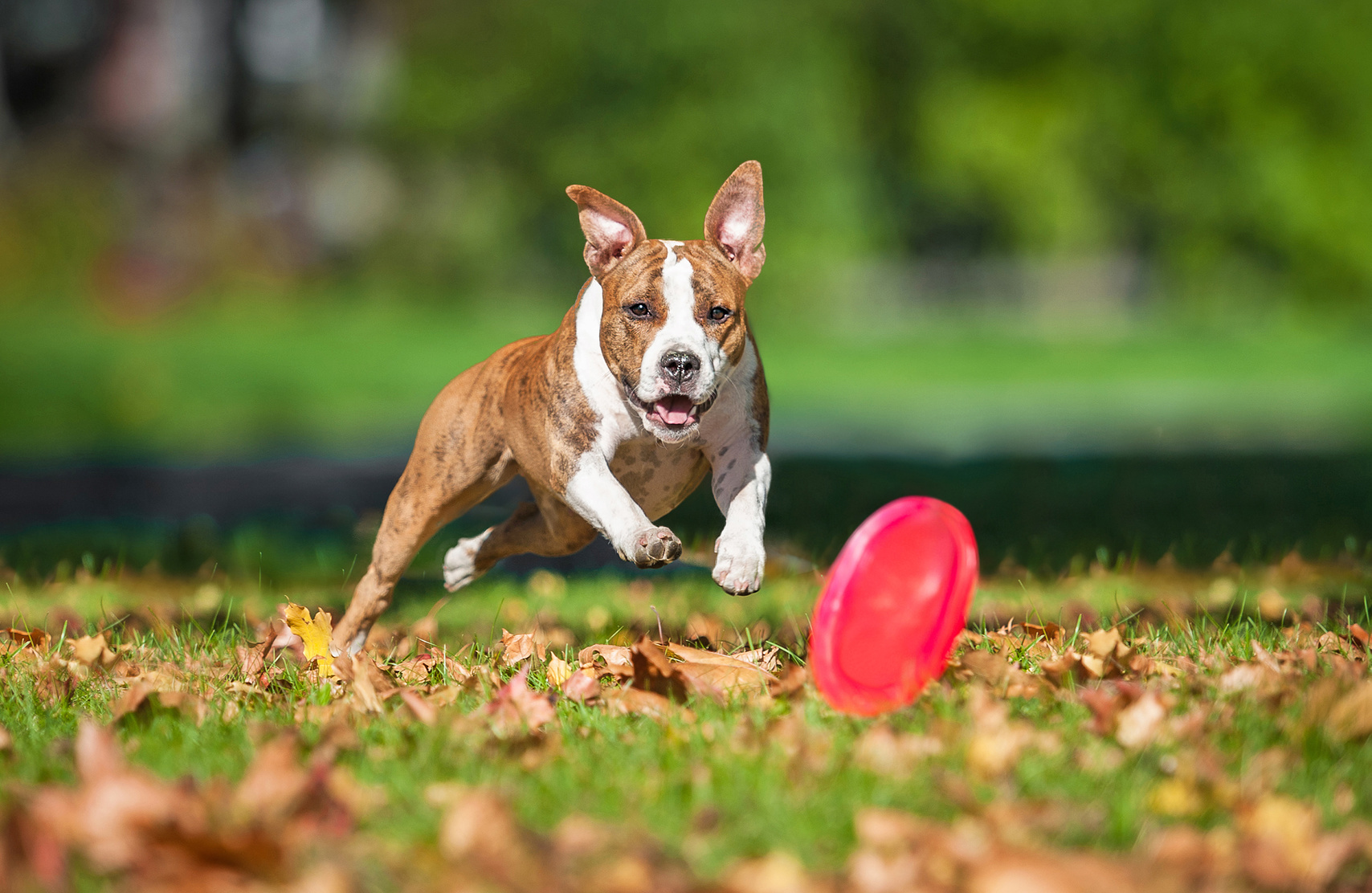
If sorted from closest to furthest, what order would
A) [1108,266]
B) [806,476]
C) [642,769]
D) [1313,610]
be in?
[642,769] → [1313,610] → [806,476] → [1108,266]

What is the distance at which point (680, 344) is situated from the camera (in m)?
4.42

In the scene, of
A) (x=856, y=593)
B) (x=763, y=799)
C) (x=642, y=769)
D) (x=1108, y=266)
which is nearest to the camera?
(x=763, y=799)

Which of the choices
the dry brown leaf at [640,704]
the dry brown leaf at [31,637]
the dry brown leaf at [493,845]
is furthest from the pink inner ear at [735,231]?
the dry brown leaf at [31,637]

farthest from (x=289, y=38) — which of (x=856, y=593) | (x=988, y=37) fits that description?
(x=856, y=593)

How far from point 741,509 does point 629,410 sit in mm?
525

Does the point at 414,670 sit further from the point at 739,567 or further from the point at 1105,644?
the point at 1105,644

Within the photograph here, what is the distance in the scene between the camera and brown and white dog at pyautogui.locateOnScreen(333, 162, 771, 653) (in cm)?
449

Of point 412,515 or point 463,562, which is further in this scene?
point 463,562

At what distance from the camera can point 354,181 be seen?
109 feet

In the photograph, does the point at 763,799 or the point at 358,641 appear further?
the point at 358,641

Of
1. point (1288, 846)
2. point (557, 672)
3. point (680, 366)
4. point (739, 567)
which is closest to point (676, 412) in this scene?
point (680, 366)

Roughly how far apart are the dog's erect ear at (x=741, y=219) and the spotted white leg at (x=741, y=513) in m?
0.69

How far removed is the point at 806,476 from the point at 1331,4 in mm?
28074

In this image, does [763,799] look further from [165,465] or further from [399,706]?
[165,465]
